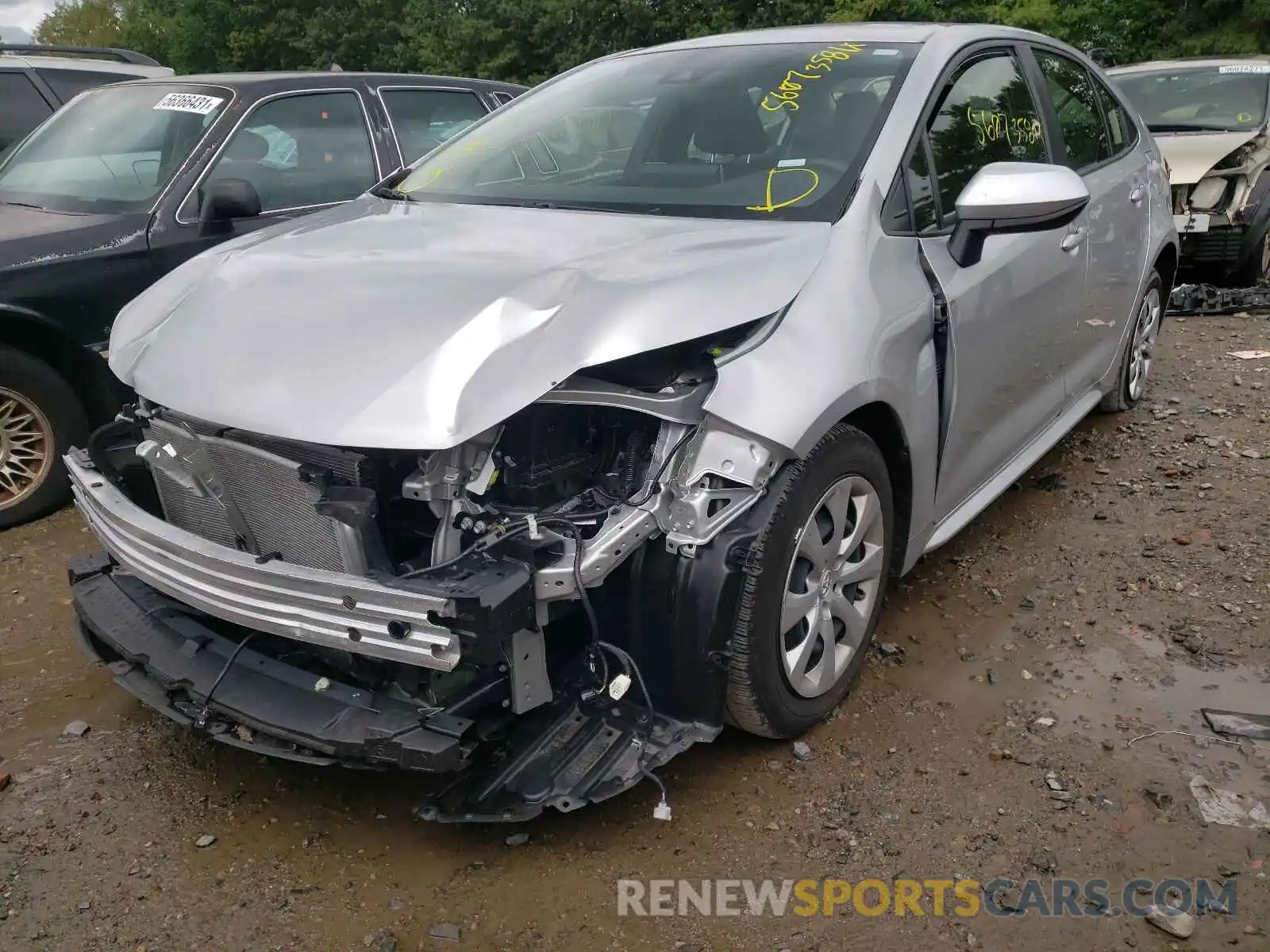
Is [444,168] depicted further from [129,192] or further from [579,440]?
[129,192]

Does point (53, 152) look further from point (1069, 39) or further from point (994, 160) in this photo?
point (1069, 39)

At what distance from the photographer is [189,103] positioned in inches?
188

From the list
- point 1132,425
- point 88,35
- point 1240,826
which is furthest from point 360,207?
point 88,35

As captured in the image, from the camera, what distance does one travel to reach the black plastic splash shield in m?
2.26

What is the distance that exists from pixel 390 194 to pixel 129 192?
1.73 meters

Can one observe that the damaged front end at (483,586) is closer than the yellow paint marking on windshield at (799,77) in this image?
Yes

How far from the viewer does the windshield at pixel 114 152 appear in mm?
4566

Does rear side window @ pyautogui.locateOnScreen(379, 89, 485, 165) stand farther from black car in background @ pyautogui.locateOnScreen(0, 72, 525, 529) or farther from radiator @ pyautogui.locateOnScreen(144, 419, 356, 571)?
radiator @ pyautogui.locateOnScreen(144, 419, 356, 571)

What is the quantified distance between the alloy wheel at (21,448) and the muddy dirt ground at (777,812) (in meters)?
0.90

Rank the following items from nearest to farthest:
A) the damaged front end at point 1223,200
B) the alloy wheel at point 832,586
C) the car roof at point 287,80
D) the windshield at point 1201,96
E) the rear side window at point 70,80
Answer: the alloy wheel at point 832,586 < the car roof at point 287,80 < the rear side window at point 70,80 < the damaged front end at point 1223,200 < the windshield at point 1201,96

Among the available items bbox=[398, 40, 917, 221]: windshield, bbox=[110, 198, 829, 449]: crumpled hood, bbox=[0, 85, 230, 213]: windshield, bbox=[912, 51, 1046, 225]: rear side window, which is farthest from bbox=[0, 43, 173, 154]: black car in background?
bbox=[912, 51, 1046, 225]: rear side window

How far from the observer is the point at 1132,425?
508cm

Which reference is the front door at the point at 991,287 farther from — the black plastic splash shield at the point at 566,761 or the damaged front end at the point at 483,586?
the black plastic splash shield at the point at 566,761

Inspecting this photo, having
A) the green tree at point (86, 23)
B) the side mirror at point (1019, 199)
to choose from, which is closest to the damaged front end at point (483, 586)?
the side mirror at point (1019, 199)
